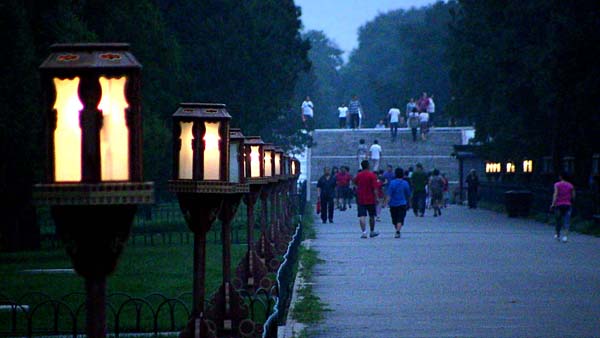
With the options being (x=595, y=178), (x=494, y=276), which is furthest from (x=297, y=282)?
(x=595, y=178)

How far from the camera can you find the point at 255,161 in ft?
63.8

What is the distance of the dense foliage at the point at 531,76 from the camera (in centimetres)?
3850

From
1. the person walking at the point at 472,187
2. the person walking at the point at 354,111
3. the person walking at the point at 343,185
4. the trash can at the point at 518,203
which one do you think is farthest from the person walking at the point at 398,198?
the person walking at the point at 354,111

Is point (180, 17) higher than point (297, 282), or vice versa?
point (180, 17)

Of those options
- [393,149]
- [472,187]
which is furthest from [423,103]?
[472,187]

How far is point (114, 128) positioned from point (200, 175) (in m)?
5.57

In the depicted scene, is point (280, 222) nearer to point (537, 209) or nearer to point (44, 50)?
point (44, 50)

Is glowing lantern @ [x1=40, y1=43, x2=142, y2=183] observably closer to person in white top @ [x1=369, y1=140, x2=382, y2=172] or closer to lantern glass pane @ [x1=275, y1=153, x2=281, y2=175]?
lantern glass pane @ [x1=275, y1=153, x2=281, y2=175]

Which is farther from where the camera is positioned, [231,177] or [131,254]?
[131,254]

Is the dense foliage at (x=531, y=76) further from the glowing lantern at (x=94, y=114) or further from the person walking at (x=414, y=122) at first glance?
the glowing lantern at (x=94, y=114)

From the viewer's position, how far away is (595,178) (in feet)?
143

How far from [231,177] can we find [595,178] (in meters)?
30.7

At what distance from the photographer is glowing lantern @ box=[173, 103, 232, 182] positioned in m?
12.2

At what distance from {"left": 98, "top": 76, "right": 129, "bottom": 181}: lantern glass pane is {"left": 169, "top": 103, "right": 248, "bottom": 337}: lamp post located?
17.1 ft
